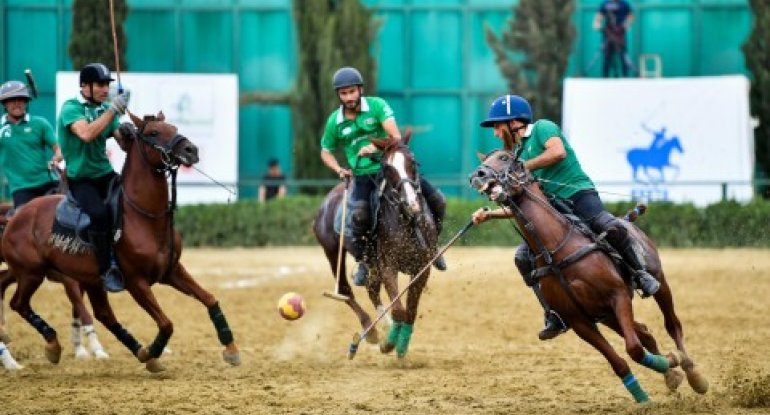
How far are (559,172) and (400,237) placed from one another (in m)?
3.23

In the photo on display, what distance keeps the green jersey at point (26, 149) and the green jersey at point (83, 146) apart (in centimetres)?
208

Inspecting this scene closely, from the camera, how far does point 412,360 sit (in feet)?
52.3

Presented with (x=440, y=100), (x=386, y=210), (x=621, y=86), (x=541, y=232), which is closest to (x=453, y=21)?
(x=440, y=100)

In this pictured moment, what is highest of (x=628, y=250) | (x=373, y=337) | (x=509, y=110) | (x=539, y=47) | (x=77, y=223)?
(x=539, y=47)

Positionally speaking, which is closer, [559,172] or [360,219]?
[559,172]

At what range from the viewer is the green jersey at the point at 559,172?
12922 millimetres

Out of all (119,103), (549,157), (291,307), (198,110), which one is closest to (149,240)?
(119,103)

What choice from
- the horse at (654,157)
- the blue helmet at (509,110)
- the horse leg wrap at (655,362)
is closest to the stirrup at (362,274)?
the blue helmet at (509,110)

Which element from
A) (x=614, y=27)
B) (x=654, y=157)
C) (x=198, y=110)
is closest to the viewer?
(x=654, y=157)

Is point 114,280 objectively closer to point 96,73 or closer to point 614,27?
point 96,73

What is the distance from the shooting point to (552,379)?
14492mm

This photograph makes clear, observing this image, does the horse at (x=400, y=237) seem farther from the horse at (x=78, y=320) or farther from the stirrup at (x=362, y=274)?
the horse at (x=78, y=320)

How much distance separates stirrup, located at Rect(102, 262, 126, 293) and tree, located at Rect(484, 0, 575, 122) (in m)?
17.6

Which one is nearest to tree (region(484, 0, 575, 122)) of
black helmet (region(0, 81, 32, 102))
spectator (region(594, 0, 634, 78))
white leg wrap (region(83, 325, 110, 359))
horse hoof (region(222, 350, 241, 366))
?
spectator (region(594, 0, 634, 78))
